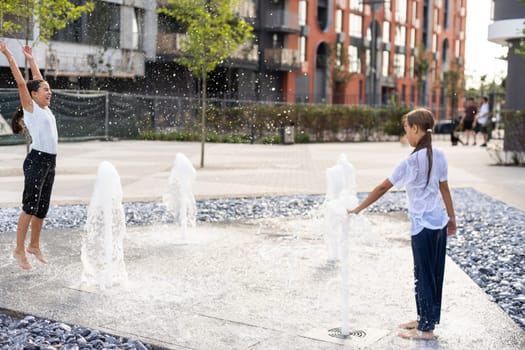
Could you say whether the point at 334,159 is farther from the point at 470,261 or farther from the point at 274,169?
the point at 470,261

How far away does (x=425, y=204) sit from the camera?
4.49 m

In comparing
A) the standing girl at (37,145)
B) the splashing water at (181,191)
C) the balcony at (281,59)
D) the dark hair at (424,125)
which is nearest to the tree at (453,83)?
the balcony at (281,59)

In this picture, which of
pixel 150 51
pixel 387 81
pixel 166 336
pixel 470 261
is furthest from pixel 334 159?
pixel 387 81

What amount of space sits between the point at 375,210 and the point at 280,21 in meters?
37.0

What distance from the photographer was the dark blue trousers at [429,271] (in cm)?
450

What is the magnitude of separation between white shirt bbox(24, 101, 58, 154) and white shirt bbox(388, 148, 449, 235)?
3043 mm

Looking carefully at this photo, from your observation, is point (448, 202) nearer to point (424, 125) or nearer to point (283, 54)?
point (424, 125)

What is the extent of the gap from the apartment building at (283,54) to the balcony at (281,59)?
62 mm

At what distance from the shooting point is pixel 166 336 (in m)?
4.46

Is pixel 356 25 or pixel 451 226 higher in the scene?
pixel 356 25

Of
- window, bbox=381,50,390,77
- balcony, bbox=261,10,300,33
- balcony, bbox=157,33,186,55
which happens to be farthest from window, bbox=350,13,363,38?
balcony, bbox=157,33,186,55

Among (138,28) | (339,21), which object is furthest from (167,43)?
(339,21)

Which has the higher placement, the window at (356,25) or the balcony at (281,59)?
the window at (356,25)

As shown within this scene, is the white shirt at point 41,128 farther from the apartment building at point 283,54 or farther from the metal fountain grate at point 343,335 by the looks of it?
the apartment building at point 283,54
